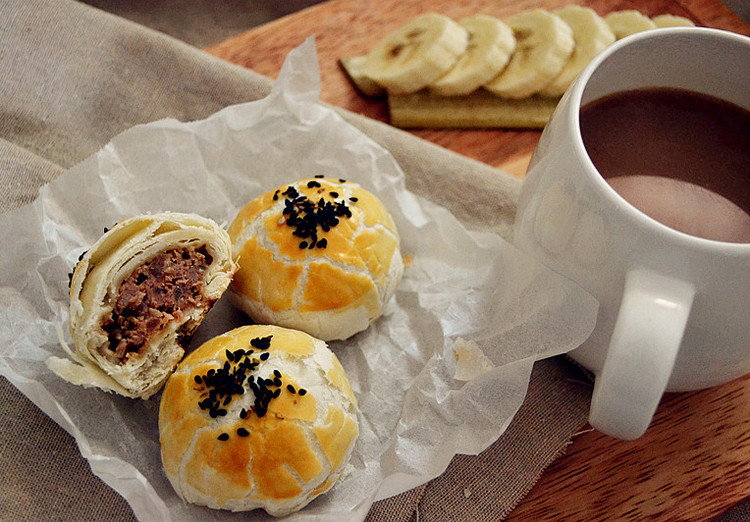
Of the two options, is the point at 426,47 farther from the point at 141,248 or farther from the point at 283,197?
the point at 141,248

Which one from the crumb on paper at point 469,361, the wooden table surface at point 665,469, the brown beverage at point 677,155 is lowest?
the wooden table surface at point 665,469

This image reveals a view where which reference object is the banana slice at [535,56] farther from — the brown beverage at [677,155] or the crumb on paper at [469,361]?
the crumb on paper at [469,361]

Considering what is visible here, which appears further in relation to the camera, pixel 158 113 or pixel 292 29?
pixel 292 29

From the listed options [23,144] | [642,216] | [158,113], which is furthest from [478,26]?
[23,144]

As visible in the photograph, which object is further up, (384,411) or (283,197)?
(283,197)

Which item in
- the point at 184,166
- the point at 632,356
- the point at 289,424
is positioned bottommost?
the point at 289,424

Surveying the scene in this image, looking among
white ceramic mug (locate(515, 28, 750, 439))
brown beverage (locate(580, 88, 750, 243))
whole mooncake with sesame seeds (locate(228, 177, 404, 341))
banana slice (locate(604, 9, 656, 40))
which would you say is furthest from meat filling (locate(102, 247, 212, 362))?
banana slice (locate(604, 9, 656, 40))

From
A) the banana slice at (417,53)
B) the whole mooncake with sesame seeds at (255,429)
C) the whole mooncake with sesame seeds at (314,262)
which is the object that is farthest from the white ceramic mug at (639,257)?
the banana slice at (417,53)
